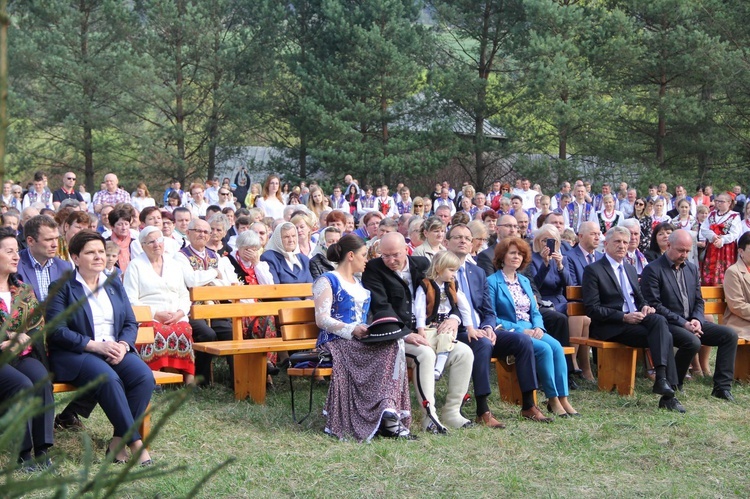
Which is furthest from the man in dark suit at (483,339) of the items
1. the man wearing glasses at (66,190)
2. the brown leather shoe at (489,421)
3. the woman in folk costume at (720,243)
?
the man wearing glasses at (66,190)

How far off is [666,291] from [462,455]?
3136 millimetres

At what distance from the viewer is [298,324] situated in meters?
7.03

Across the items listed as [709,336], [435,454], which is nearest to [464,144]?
[709,336]

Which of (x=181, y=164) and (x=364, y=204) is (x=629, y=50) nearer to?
(x=364, y=204)

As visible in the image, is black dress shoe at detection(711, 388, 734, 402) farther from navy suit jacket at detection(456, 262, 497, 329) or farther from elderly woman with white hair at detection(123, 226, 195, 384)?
elderly woman with white hair at detection(123, 226, 195, 384)

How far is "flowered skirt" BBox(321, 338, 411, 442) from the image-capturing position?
613cm

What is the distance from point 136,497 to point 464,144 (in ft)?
83.5

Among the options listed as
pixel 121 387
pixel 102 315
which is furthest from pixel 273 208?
pixel 121 387

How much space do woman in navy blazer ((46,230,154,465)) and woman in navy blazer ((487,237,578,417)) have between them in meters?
2.94

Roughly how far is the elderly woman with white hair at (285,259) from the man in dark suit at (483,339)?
183 centimetres

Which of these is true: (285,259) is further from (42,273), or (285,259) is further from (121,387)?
(121,387)

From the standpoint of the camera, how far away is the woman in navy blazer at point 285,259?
27.8ft

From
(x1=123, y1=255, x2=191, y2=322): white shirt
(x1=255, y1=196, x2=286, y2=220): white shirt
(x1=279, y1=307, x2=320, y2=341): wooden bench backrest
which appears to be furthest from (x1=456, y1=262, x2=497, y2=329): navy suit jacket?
(x1=255, y1=196, x2=286, y2=220): white shirt

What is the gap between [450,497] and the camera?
4.80m
